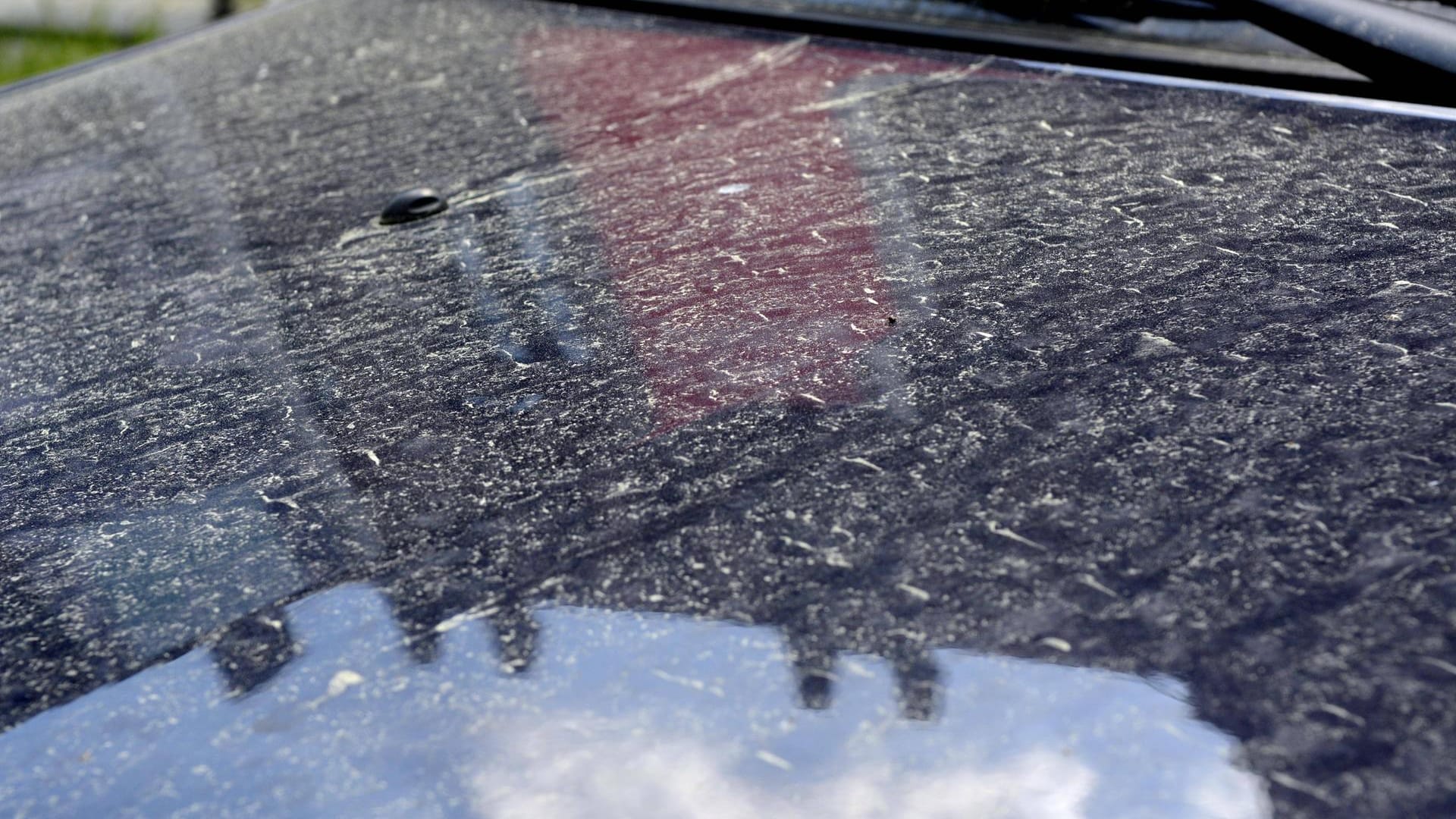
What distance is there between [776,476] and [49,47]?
21.9 feet

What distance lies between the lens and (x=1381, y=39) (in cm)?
146

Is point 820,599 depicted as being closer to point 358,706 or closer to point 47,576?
point 358,706

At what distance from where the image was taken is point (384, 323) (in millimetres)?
1414

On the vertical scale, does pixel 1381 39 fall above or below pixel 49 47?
above

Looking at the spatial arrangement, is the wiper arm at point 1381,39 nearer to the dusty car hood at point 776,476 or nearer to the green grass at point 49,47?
the dusty car hood at point 776,476

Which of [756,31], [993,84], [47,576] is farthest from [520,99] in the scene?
[47,576]

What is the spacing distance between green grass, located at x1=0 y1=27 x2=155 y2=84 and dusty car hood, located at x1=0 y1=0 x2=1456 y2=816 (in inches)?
194

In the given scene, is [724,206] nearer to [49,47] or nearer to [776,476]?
[776,476]

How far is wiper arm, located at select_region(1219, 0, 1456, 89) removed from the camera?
1434mm

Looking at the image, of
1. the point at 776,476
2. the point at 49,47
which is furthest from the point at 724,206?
the point at 49,47

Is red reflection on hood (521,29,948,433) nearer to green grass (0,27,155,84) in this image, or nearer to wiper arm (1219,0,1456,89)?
wiper arm (1219,0,1456,89)

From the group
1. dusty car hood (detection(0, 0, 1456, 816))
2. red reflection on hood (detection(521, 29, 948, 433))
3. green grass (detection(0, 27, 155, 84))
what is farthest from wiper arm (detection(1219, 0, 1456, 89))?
green grass (detection(0, 27, 155, 84))

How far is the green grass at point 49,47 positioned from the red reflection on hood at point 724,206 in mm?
4653

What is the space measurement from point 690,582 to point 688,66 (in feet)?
4.78
